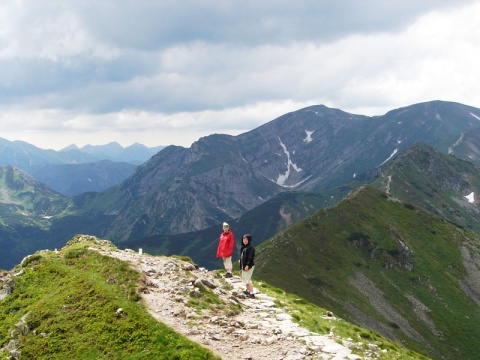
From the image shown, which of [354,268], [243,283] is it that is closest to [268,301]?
[243,283]

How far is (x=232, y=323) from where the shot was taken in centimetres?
2342

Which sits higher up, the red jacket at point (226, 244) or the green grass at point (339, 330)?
the red jacket at point (226, 244)

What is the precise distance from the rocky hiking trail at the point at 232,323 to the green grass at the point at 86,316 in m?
1.13

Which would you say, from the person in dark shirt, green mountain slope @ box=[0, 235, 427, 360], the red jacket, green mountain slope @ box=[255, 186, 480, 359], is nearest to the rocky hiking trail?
green mountain slope @ box=[0, 235, 427, 360]

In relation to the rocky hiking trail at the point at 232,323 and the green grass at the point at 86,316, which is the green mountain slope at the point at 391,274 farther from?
the green grass at the point at 86,316

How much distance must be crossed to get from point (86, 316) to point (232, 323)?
30.4 feet

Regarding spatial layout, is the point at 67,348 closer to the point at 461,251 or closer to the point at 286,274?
the point at 286,274

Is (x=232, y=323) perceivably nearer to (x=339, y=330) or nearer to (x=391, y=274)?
(x=339, y=330)

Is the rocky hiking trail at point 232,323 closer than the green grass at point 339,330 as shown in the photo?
Yes

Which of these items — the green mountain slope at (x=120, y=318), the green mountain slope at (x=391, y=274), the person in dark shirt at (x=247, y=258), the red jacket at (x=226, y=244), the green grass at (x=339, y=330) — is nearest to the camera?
the green mountain slope at (x=120, y=318)

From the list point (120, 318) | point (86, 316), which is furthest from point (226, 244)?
point (86, 316)

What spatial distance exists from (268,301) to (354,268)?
147 meters

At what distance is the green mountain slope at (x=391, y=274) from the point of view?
423 feet

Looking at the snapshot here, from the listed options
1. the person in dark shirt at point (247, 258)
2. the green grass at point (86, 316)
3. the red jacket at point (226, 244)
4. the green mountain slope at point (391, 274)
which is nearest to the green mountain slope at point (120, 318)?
the green grass at point (86, 316)
